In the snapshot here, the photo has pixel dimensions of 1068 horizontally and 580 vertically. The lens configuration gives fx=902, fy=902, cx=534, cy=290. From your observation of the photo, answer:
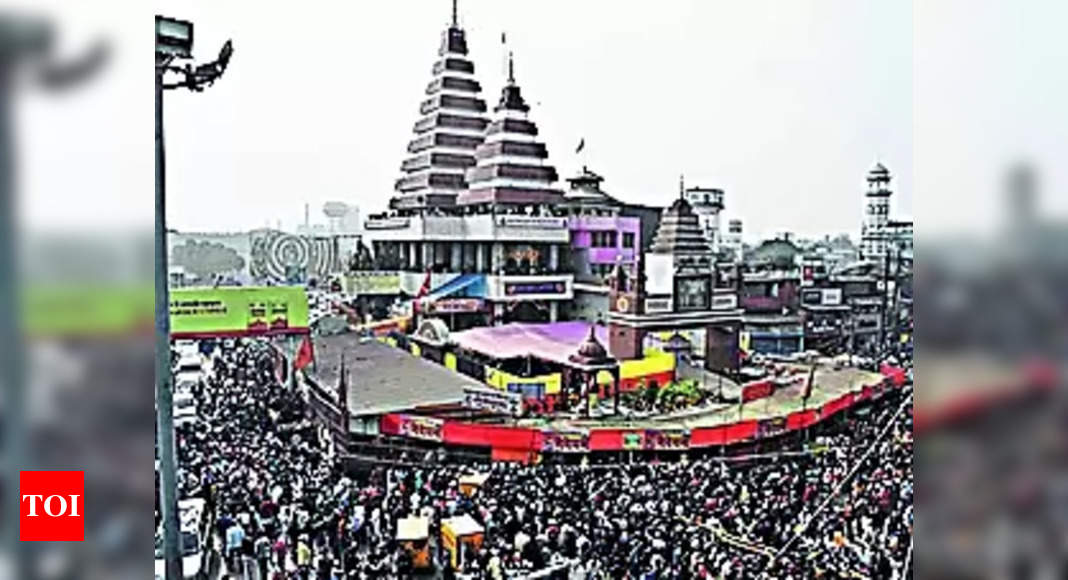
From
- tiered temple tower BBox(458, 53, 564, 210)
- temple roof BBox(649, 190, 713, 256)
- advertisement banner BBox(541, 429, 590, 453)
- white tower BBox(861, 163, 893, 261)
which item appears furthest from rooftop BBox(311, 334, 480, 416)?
white tower BBox(861, 163, 893, 261)

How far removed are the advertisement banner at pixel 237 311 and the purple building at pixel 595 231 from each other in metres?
0.71

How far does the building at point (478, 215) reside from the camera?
224cm

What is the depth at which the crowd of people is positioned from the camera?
2.18 metres

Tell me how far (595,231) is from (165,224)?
1.03 metres

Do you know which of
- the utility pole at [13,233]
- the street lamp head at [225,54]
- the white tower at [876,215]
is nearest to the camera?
the utility pole at [13,233]

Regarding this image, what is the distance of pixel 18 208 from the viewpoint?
2.37 feet

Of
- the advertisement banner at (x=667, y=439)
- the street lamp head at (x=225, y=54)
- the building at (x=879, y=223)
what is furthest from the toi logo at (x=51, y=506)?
the building at (x=879, y=223)

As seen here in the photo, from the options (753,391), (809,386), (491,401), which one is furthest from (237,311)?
(809,386)

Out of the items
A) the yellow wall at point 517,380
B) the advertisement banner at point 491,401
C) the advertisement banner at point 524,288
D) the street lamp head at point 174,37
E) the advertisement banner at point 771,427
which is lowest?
the advertisement banner at point 771,427

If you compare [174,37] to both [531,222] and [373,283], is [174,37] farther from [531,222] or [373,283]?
[531,222]

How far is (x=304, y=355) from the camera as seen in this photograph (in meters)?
2.20

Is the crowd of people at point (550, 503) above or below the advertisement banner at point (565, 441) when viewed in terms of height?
below

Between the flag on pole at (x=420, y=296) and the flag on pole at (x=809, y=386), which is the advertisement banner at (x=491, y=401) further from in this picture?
the flag on pole at (x=809, y=386)

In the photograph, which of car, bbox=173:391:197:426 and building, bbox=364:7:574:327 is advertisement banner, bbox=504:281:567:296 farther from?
car, bbox=173:391:197:426
